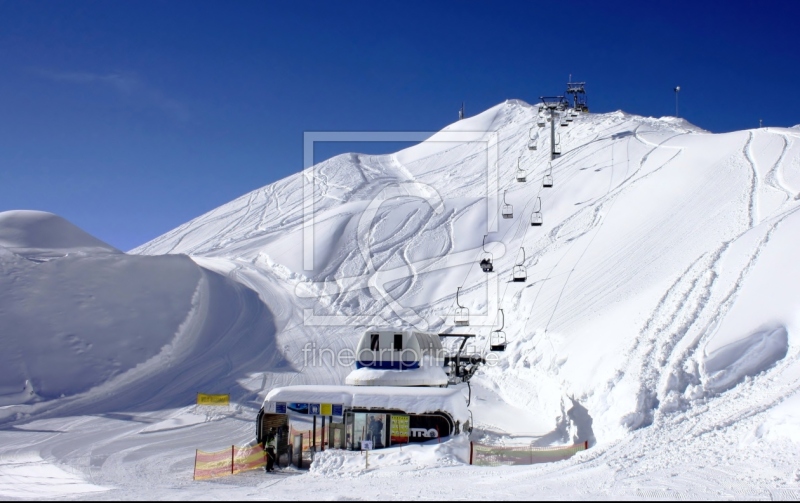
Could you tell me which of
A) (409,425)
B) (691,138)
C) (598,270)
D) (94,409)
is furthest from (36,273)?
(691,138)

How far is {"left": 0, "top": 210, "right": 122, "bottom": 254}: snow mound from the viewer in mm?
31453

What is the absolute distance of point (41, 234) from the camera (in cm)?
3284

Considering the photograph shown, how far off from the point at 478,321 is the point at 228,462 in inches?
549

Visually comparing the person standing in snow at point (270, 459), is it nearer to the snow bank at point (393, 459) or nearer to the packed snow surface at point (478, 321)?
the packed snow surface at point (478, 321)

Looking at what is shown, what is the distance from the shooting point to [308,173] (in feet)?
174

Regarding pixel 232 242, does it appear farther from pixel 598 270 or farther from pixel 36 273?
pixel 598 270

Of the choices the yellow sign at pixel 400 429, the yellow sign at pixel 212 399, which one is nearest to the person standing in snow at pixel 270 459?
the yellow sign at pixel 400 429

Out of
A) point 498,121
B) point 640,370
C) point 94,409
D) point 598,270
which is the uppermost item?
point 498,121

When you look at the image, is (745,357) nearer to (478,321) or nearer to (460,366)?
(460,366)

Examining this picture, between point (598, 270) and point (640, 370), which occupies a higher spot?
point (598, 270)

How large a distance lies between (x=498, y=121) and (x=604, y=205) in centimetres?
3169

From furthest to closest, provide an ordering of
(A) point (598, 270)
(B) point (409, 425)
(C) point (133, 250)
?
(C) point (133, 250), (A) point (598, 270), (B) point (409, 425)

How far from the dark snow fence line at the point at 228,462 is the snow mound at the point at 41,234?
2008 cm

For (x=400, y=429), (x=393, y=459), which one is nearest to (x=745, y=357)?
(x=400, y=429)
